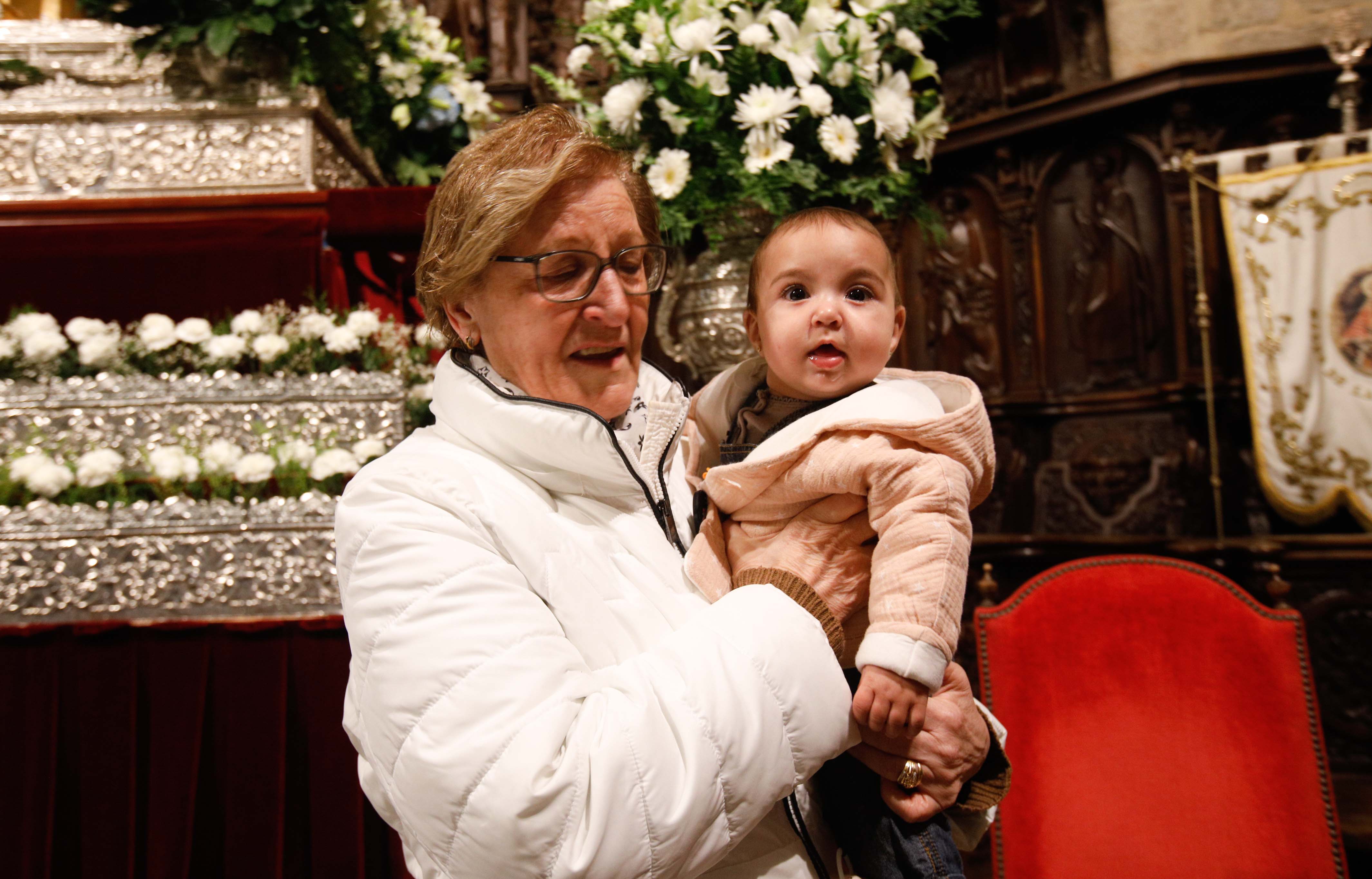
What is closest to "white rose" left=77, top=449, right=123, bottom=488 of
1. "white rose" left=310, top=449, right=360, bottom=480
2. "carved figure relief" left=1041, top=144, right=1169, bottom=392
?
"white rose" left=310, top=449, right=360, bottom=480

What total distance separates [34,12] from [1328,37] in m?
4.77

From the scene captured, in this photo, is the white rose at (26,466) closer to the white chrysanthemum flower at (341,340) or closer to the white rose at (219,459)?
the white rose at (219,459)

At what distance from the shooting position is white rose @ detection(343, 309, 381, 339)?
84.7 inches

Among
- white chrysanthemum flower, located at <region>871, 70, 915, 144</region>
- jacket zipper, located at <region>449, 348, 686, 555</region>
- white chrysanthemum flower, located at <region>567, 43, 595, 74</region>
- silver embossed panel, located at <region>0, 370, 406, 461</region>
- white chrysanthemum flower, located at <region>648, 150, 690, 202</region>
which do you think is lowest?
jacket zipper, located at <region>449, 348, 686, 555</region>

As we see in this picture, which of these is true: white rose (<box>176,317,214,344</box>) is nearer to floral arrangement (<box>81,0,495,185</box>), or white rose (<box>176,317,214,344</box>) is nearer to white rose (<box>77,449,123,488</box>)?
white rose (<box>77,449,123,488</box>)

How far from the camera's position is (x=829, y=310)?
4.13ft

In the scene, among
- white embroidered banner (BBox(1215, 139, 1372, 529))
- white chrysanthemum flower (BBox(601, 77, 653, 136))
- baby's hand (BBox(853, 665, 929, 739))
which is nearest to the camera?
baby's hand (BBox(853, 665, 929, 739))

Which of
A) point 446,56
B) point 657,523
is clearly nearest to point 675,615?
point 657,523

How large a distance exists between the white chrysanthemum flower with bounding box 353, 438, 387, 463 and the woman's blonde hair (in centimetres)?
95

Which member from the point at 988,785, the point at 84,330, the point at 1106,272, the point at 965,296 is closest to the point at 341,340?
the point at 84,330

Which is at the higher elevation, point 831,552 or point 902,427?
point 902,427

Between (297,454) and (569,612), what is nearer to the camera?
(569,612)

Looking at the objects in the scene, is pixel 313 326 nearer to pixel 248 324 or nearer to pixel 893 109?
pixel 248 324

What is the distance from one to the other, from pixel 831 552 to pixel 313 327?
62.6 inches
